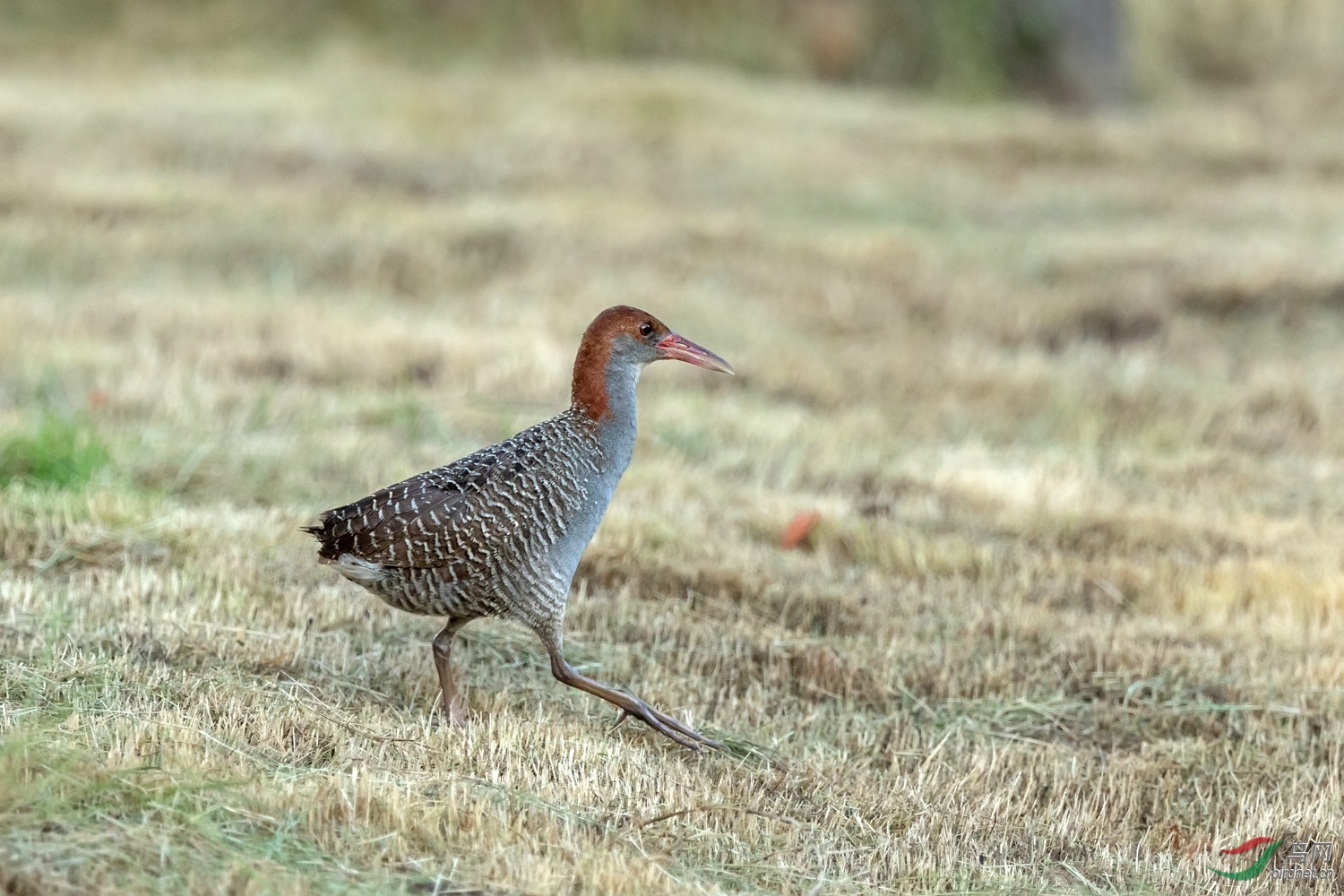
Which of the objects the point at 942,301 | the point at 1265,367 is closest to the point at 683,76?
the point at 942,301

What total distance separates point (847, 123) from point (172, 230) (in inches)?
306

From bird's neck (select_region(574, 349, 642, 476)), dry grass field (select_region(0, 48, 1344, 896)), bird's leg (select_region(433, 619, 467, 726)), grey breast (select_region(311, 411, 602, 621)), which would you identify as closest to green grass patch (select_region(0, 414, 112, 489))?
dry grass field (select_region(0, 48, 1344, 896))

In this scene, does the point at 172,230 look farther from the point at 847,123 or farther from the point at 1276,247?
the point at 1276,247

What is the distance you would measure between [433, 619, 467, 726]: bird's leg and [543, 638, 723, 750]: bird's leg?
337 mm

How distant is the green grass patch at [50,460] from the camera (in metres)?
7.34

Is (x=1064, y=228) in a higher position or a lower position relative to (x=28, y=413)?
higher

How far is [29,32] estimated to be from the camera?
1869 centimetres

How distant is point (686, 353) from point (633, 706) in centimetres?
128

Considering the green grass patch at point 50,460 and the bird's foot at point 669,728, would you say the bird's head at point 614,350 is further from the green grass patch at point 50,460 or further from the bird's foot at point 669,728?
the green grass patch at point 50,460

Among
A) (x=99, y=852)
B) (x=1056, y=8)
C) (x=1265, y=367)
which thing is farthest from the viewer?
(x=1056, y=8)

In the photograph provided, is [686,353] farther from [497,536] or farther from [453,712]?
[453,712]

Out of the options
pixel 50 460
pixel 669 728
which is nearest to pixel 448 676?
pixel 669 728

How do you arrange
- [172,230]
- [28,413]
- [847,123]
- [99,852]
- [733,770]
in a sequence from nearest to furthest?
1. [99,852]
2. [733,770]
3. [28,413]
4. [172,230]
5. [847,123]

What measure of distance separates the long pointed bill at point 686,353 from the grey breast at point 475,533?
54 centimetres
